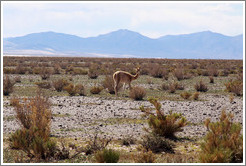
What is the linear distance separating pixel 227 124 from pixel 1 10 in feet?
15.5

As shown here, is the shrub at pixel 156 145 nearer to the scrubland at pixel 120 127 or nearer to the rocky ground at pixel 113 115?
the scrubland at pixel 120 127

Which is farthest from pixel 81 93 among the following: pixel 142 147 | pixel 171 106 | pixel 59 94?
pixel 142 147

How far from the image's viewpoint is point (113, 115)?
12570 mm

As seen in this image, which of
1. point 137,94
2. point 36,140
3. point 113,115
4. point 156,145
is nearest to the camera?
point 36,140

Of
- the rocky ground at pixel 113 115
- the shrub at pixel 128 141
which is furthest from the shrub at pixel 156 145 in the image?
the rocky ground at pixel 113 115

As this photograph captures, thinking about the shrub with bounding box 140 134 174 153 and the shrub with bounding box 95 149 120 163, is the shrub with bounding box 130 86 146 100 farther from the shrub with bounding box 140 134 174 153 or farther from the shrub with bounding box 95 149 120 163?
the shrub with bounding box 95 149 120 163

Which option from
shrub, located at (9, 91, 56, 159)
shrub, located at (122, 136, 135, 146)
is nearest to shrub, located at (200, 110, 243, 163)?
→ shrub, located at (122, 136, 135, 146)

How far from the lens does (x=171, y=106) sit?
14.7 metres

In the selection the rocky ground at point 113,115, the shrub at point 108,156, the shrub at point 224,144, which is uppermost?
the shrub at point 224,144

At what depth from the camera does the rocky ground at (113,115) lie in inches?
390

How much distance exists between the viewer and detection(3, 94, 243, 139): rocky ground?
9.91 m

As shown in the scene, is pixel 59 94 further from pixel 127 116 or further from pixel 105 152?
pixel 105 152

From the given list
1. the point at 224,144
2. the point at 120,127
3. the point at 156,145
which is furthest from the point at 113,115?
the point at 224,144

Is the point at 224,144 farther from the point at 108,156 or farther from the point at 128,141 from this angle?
the point at 128,141
